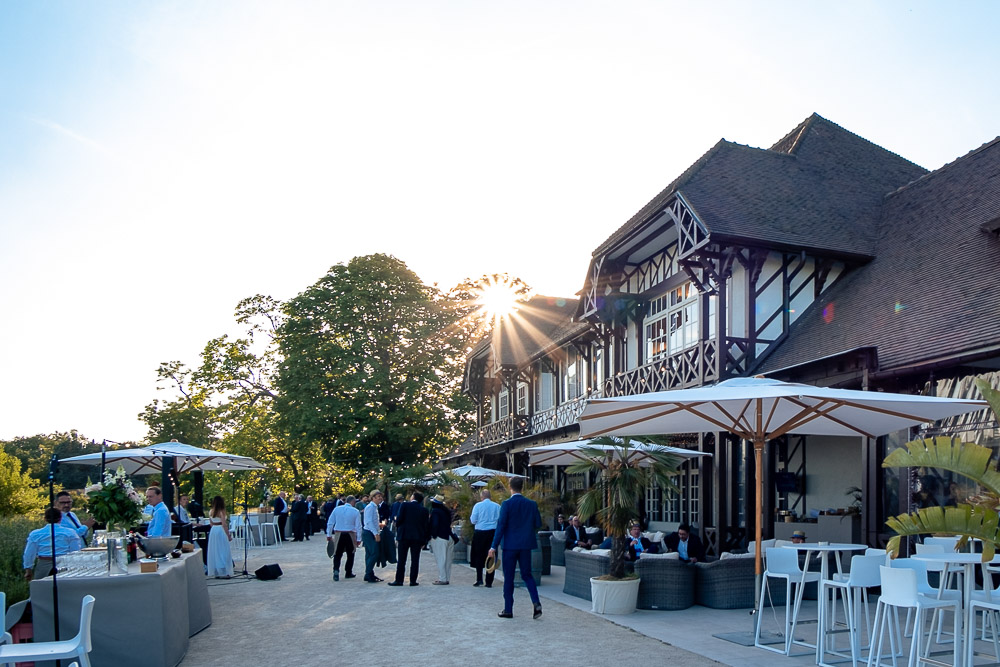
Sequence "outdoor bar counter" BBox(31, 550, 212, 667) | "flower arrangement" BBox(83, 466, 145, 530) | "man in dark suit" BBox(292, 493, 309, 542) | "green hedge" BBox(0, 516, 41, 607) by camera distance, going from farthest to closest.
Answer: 1. "man in dark suit" BBox(292, 493, 309, 542)
2. "green hedge" BBox(0, 516, 41, 607)
3. "flower arrangement" BBox(83, 466, 145, 530)
4. "outdoor bar counter" BBox(31, 550, 212, 667)

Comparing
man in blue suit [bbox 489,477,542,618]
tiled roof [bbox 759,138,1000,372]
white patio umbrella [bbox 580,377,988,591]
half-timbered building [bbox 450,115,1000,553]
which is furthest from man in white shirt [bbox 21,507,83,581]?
tiled roof [bbox 759,138,1000,372]

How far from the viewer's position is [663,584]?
1091 cm

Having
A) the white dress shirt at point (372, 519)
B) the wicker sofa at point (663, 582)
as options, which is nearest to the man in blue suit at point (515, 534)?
the wicker sofa at point (663, 582)

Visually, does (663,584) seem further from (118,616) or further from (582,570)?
(118,616)

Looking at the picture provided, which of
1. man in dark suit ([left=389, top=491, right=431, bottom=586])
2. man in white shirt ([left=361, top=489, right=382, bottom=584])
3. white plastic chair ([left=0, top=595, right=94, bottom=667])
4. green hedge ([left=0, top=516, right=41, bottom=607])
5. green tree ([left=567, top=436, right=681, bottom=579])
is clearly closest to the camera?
white plastic chair ([left=0, top=595, right=94, bottom=667])

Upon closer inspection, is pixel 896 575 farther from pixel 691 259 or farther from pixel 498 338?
pixel 498 338

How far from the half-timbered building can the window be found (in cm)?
5

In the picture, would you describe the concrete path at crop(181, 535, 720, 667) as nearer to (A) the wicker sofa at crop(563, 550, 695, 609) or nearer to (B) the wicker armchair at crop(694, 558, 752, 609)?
(A) the wicker sofa at crop(563, 550, 695, 609)

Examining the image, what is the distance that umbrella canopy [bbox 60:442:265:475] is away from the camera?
46.0 feet

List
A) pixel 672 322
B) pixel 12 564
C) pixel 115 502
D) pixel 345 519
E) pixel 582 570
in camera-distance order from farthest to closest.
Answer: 1. pixel 672 322
2. pixel 345 519
3. pixel 582 570
4. pixel 12 564
5. pixel 115 502

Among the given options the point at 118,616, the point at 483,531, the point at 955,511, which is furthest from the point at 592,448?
the point at 118,616

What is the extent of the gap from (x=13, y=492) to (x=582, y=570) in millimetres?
20781

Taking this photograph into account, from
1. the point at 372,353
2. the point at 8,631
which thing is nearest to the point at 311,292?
the point at 372,353

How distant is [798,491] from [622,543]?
23.6ft
